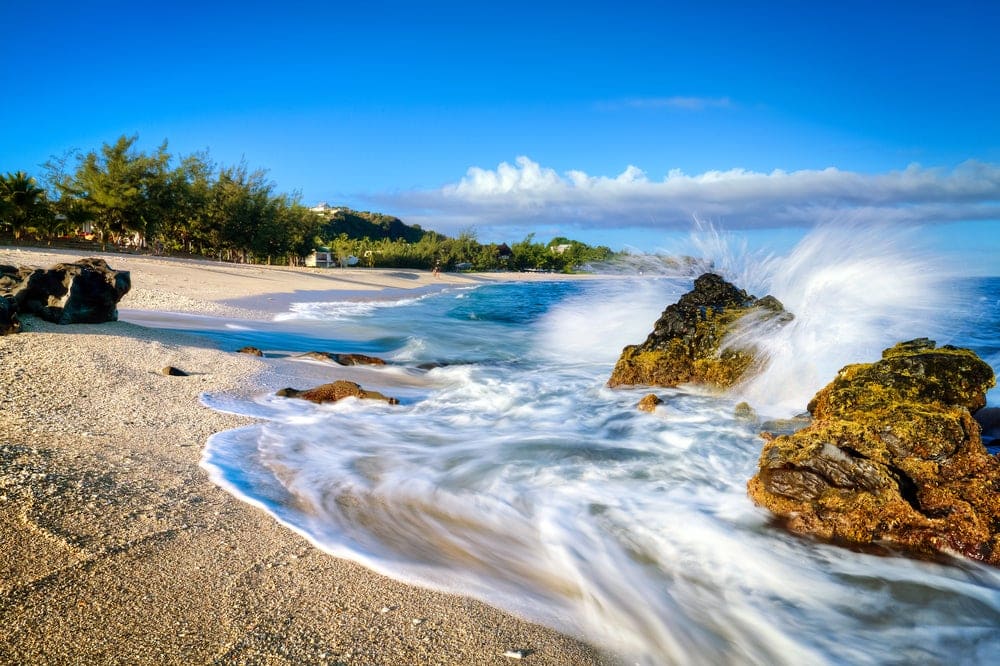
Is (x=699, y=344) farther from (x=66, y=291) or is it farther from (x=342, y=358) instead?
(x=66, y=291)

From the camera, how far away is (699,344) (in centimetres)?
772

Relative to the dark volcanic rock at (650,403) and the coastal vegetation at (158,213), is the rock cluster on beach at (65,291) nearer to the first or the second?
the dark volcanic rock at (650,403)

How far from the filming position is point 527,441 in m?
5.48

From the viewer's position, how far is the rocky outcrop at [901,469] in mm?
3504

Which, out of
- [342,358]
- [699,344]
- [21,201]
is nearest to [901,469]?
[699,344]

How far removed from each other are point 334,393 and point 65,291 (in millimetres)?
4159

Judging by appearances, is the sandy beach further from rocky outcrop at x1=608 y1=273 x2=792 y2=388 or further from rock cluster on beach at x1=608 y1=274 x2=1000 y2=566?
rocky outcrop at x1=608 y1=273 x2=792 y2=388

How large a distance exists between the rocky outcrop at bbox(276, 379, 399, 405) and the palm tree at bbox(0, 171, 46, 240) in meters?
29.7

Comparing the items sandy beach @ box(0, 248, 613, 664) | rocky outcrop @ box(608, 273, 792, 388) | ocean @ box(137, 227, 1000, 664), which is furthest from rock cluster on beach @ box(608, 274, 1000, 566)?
rocky outcrop @ box(608, 273, 792, 388)

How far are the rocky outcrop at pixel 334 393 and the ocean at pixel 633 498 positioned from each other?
22 centimetres

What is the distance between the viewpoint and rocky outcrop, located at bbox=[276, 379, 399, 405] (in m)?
6.27

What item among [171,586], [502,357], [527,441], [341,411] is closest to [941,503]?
[527,441]

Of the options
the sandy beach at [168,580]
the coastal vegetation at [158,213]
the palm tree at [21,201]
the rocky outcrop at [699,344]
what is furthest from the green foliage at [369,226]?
the sandy beach at [168,580]

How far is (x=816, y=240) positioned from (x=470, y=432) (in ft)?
19.1
